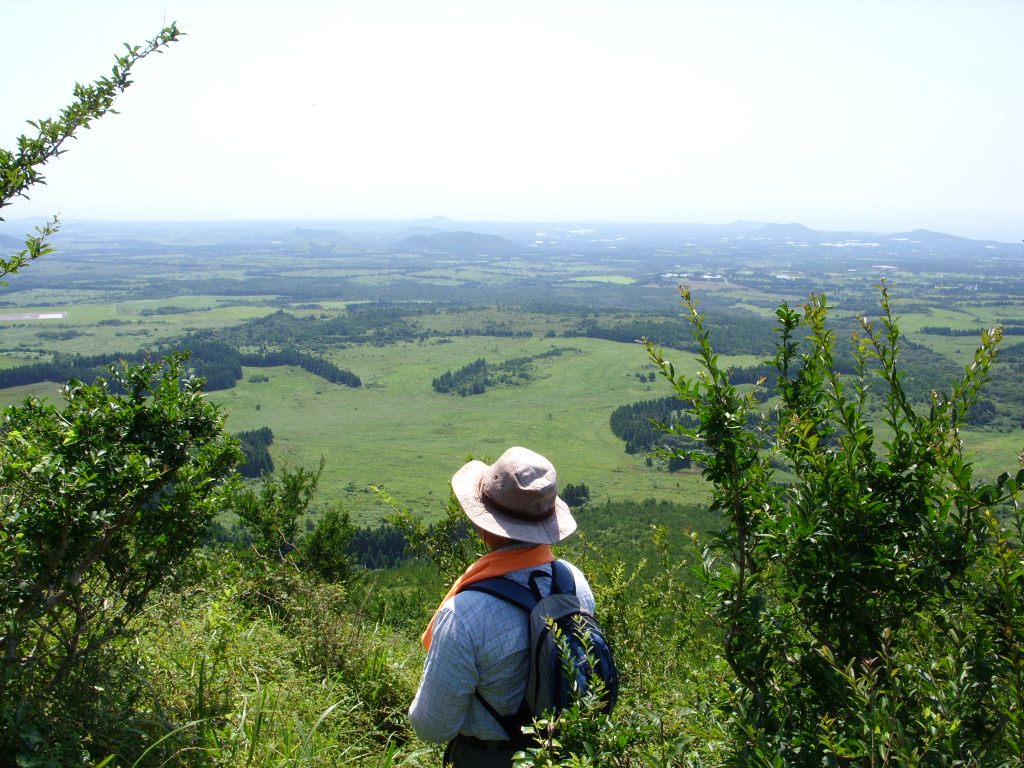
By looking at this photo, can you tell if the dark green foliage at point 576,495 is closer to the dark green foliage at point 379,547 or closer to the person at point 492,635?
the dark green foliage at point 379,547

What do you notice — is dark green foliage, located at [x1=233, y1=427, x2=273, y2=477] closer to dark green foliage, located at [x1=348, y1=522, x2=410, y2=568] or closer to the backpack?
dark green foliage, located at [x1=348, y1=522, x2=410, y2=568]

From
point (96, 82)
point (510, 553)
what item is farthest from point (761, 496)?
point (96, 82)

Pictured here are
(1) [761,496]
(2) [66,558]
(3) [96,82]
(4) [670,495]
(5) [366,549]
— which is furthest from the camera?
(4) [670,495]

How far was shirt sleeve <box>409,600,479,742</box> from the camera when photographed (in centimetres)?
217

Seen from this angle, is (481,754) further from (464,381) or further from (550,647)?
(464,381)

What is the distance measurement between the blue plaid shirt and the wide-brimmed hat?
0.28m

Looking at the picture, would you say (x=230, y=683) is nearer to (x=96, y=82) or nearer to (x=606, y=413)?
(x=96, y=82)

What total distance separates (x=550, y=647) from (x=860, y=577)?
3.20ft

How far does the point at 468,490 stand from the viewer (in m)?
2.69

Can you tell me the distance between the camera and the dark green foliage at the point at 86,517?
2.49m

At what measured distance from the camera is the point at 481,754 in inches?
90.7

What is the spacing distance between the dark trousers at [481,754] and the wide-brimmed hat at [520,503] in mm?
746

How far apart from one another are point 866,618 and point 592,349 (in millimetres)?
112468

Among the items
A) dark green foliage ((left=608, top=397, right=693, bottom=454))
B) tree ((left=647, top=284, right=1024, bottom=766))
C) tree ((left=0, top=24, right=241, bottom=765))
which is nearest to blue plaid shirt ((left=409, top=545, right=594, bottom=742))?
tree ((left=647, top=284, right=1024, bottom=766))
